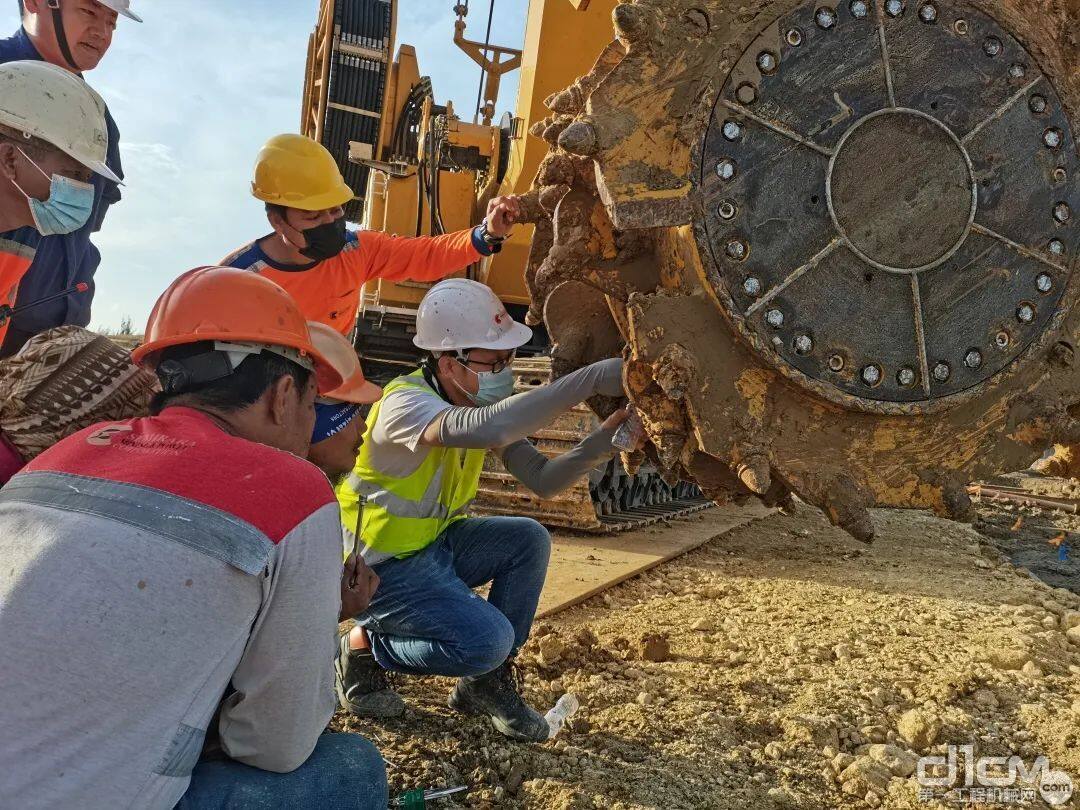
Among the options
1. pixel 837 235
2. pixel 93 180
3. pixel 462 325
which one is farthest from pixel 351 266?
pixel 837 235

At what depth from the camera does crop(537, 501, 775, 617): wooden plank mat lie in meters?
4.77

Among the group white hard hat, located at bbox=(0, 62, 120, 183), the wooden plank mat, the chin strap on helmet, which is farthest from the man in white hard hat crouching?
the chin strap on helmet

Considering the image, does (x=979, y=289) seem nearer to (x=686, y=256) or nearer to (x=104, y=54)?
(x=686, y=256)

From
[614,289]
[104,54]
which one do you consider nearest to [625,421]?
[614,289]

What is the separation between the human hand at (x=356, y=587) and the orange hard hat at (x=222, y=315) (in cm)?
58

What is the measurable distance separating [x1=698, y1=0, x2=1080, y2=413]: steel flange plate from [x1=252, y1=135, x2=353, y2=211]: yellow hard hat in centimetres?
210

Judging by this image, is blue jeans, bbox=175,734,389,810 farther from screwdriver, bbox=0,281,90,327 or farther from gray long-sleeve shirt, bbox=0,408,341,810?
screwdriver, bbox=0,281,90,327

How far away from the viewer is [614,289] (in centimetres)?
221

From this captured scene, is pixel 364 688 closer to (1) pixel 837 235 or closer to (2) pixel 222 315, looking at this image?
(2) pixel 222 315

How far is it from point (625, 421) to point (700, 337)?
0.50 meters

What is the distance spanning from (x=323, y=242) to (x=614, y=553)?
10.1ft

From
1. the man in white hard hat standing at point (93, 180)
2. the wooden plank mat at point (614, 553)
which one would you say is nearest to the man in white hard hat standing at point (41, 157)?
the man in white hard hat standing at point (93, 180)

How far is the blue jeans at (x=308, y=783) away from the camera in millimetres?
1625

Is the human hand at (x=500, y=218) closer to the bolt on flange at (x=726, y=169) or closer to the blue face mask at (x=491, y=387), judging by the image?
the blue face mask at (x=491, y=387)
